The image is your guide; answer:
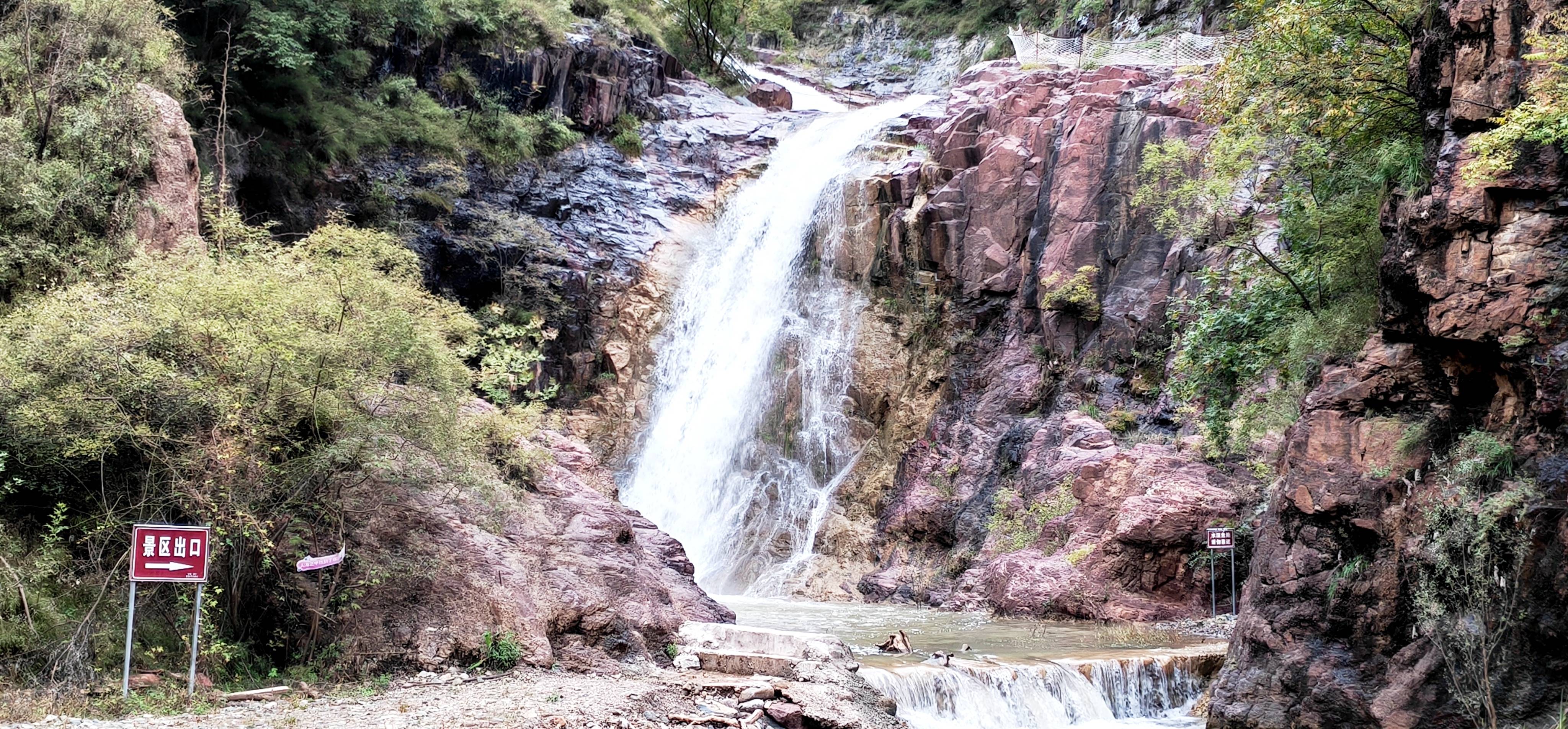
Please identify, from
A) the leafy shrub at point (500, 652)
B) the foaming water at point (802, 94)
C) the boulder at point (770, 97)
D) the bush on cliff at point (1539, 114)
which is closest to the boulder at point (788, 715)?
the leafy shrub at point (500, 652)

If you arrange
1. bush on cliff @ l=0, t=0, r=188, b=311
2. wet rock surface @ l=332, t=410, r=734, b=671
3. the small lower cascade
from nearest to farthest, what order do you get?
1. wet rock surface @ l=332, t=410, r=734, b=671
2. bush on cliff @ l=0, t=0, r=188, b=311
3. the small lower cascade

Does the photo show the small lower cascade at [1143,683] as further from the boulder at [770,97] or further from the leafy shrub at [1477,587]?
the boulder at [770,97]

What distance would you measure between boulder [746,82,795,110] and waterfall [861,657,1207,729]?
33799 millimetres

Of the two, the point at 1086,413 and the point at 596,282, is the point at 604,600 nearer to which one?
the point at 1086,413

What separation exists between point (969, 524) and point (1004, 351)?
5753mm

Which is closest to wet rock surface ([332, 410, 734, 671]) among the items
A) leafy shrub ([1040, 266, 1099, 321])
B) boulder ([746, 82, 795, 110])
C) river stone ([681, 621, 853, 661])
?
river stone ([681, 621, 853, 661])

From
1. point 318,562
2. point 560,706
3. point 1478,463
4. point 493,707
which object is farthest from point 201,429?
point 1478,463

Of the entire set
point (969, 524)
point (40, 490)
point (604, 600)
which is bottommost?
point (969, 524)

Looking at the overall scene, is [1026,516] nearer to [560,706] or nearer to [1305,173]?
[1305,173]

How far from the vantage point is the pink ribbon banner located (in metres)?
11.3

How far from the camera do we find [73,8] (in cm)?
1656

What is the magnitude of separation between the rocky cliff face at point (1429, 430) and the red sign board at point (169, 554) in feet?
40.8

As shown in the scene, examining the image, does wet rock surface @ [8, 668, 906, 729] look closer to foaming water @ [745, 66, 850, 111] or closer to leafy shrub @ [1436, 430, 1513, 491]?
leafy shrub @ [1436, 430, 1513, 491]

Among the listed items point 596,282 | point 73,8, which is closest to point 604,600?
point 73,8
